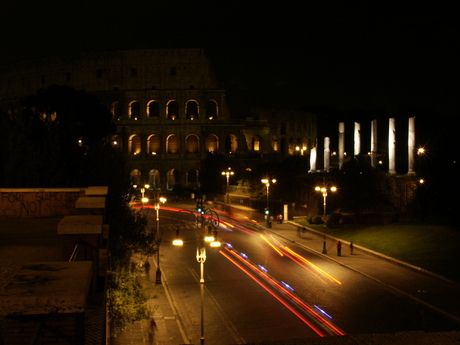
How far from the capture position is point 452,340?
6.63 meters

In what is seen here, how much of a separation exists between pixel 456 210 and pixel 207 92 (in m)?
46.0

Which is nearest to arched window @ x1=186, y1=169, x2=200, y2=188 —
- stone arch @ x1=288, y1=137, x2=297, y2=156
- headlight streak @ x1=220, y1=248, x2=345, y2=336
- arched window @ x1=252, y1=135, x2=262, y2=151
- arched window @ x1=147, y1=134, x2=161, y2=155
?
arched window @ x1=147, y1=134, x2=161, y2=155

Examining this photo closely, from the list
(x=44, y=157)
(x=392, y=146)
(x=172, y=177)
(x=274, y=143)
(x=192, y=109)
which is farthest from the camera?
(x=274, y=143)

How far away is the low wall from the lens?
58.5 feet

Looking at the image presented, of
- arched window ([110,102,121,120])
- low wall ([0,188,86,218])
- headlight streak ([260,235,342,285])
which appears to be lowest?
headlight streak ([260,235,342,285])

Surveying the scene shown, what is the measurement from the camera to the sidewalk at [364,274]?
1445cm

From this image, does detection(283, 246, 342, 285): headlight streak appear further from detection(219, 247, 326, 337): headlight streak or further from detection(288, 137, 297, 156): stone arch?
detection(288, 137, 297, 156): stone arch

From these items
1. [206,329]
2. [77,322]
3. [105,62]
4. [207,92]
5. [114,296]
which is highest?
[105,62]

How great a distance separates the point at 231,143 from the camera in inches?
2837

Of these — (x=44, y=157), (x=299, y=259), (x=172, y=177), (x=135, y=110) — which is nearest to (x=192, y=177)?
(x=172, y=177)

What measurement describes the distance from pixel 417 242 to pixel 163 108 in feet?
152

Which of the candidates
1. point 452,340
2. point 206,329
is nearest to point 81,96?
point 206,329

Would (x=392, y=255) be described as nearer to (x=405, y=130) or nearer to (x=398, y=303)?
(x=398, y=303)

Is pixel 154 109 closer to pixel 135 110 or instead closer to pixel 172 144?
pixel 135 110
